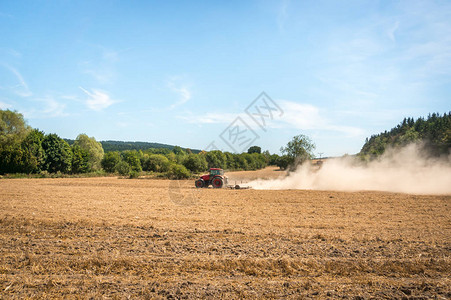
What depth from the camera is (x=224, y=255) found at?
8531 mm

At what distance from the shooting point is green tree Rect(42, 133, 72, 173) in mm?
61781

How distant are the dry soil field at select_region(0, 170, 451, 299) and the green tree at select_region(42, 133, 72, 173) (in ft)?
178

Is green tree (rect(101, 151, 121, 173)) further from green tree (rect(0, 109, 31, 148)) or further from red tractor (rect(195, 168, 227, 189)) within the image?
red tractor (rect(195, 168, 227, 189))

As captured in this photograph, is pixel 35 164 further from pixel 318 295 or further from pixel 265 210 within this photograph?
pixel 318 295

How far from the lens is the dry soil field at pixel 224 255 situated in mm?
6367

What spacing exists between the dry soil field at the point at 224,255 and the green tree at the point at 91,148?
72450 mm

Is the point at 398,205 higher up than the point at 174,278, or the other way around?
the point at 398,205

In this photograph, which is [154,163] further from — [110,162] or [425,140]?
[425,140]

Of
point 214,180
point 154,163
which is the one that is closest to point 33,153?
point 154,163

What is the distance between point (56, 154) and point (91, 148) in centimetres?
2211

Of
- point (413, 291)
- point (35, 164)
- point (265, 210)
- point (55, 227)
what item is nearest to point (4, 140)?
point (35, 164)

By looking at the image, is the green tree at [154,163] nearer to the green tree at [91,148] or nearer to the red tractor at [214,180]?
the green tree at [91,148]

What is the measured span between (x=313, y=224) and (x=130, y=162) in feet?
217

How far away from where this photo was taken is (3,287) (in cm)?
643
